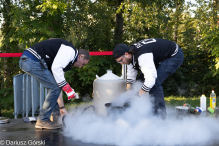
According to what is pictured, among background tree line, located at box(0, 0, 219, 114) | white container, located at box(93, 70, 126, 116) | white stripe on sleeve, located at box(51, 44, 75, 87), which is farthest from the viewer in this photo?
background tree line, located at box(0, 0, 219, 114)

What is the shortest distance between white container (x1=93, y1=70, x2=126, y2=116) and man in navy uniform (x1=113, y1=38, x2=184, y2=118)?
15cm

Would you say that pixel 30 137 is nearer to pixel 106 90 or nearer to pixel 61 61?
pixel 61 61

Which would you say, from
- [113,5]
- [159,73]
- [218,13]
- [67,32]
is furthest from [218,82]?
[159,73]

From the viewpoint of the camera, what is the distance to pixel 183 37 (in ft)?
35.0

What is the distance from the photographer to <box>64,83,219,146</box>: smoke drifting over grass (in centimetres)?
206

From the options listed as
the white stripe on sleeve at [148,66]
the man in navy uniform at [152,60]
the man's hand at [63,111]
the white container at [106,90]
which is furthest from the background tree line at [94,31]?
the white stripe on sleeve at [148,66]

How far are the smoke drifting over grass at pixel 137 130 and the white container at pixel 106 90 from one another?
236 millimetres

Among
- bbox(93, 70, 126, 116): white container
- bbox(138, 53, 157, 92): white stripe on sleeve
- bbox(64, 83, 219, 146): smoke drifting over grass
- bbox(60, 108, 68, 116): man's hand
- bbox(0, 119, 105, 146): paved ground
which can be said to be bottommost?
bbox(0, 119, 105, 146): paved ground

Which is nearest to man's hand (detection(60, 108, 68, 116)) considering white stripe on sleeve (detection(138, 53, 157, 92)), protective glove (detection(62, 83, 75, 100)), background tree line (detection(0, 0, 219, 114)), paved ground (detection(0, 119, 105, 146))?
paved ground (detection(0, 119, 105, 146))

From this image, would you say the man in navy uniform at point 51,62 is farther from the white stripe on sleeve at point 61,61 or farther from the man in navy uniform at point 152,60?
the man in navy uniform at point 152,60

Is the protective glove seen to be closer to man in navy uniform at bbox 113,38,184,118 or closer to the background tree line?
man in navy uniform at bbox 113,38,184,118

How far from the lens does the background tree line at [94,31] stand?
5492 millimetres

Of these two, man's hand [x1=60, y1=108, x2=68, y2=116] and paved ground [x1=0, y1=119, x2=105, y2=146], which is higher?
man's hand [x1=60, y1=108, x2=68, y2=116]

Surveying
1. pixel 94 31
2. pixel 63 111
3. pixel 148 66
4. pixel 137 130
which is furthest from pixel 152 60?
A: pixel 94 31
